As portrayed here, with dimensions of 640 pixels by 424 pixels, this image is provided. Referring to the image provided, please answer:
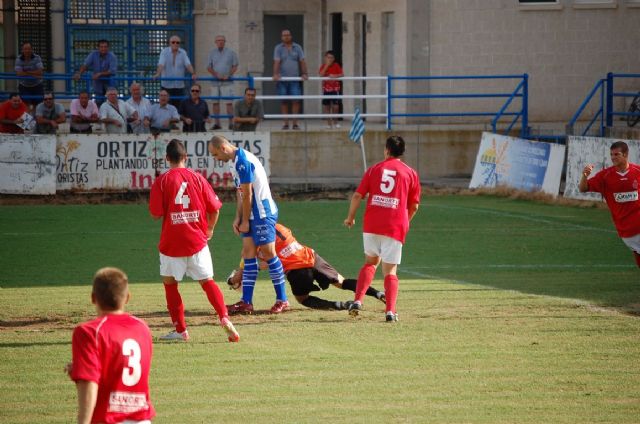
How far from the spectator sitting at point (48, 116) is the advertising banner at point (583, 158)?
10865 millimetres

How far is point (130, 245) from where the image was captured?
17984 mm

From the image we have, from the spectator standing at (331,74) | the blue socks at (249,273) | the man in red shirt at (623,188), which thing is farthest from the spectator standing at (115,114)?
the man in red shirt at (623,188)

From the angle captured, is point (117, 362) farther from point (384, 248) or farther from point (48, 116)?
point (48, 116)

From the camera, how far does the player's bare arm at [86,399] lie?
5471 mm

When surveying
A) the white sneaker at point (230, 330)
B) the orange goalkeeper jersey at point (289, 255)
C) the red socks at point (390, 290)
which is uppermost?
the orange goalkeeper jersey at point (289, 255)

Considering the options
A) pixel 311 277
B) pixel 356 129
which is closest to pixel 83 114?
pixel 356 129

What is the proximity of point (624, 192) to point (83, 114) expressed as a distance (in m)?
13.7

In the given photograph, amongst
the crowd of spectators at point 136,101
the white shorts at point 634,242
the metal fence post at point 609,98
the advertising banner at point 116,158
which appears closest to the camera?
the white shorts at point 634,242

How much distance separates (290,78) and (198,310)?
13798 millimetres

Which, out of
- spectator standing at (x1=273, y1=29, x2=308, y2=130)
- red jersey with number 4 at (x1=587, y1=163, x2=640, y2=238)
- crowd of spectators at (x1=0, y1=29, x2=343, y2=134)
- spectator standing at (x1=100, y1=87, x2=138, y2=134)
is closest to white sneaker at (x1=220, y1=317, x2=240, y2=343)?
red jersey with number 4 at (x1=587, y1=163, x2=640, y2=238)

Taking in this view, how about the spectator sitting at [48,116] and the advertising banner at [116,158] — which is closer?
the advertising banner at [116,158]

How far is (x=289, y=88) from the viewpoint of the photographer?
27094 millimetres

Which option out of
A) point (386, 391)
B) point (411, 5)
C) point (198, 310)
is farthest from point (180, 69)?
point (386, 391)

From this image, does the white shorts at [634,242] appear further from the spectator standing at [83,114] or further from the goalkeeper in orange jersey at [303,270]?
the spectator standing at [83,114]
